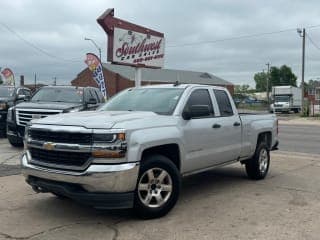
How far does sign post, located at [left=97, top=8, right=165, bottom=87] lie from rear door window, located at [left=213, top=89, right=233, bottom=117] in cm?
895

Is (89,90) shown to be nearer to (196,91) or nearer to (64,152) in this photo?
(196,91)

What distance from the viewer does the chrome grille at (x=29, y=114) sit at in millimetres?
13131

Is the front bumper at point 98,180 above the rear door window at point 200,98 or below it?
below

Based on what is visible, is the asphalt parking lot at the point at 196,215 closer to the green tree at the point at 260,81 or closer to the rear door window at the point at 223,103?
the rear door window at the point at 223,103

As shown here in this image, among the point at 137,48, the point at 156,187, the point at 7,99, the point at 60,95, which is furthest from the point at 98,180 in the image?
the point at 137,48

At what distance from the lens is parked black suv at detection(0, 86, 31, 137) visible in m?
16.5

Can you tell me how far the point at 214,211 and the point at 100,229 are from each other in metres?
1.71

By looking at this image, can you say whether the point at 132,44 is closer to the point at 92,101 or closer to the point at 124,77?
the point at 92,101

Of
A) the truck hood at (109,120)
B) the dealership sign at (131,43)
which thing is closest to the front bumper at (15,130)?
the dealership sign at (131,43)

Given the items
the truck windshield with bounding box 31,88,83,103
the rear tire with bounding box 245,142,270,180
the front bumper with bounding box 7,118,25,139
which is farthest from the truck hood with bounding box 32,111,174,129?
the truck windshield with bounding box 31,88,83,103

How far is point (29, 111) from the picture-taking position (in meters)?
13.4

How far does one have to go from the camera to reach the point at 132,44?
19.4m

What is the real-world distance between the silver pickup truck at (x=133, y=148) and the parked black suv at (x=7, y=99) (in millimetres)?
9630

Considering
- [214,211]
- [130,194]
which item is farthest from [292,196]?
[130,194]
